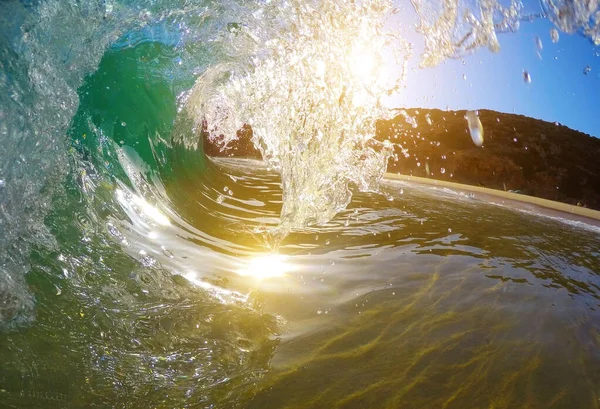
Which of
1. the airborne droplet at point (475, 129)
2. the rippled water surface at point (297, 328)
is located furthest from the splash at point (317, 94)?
the airborne droplet at point (475, 129)

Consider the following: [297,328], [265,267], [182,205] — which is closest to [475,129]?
[182,205]

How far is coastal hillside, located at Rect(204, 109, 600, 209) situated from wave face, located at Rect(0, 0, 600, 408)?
14.5 metres

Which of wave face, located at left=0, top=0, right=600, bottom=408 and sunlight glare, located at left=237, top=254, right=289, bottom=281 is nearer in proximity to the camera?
wave face, located at left=0, top=0, right=600, bottom=408

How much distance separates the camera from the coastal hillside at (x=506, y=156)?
65.0 feet

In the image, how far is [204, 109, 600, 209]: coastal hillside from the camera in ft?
65.0

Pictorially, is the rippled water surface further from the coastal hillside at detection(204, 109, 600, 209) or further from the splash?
the coastal hillside at detection(204, 109, 600, 209)

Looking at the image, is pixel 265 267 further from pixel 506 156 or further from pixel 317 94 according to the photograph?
pixel 506 156

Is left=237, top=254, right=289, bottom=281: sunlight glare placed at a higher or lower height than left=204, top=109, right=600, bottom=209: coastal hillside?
lower

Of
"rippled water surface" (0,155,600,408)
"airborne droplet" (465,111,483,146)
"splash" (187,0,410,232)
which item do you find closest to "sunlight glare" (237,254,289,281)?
"rippled water surface" (0,155,600,408)

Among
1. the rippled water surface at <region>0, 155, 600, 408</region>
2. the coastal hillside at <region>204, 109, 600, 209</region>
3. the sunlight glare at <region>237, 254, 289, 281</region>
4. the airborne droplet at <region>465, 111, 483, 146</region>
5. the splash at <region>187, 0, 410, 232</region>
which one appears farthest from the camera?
the airborne droplet at <region>465, 111, 483, 146</region>

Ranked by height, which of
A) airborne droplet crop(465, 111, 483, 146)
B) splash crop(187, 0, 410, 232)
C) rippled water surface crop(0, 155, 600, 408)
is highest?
airborne droplet crop(465, 111, 483, 146)

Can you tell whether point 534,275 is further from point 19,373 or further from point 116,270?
point 19,373

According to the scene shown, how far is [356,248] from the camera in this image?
305 centimetres

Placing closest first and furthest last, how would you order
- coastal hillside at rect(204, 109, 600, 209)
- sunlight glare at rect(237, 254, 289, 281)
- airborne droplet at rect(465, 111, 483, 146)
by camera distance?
sunlight glare at rect(237, 254, 289, 281), coastal hillside at rect(204, 109, 600, 209), airborne droplet at rect(465, 111, 483, 146)
